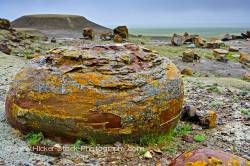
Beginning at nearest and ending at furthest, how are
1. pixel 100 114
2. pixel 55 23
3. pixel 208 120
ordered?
1. pixel 100 114
2. pixel 208 120
3. pixel 55 23

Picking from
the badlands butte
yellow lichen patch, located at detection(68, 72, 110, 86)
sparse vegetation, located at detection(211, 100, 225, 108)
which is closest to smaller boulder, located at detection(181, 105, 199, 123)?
the badlands butte

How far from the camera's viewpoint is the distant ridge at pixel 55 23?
1608 inches

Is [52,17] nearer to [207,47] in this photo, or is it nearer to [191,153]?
[207,47]

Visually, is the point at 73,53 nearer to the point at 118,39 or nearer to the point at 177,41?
the point at 118,39

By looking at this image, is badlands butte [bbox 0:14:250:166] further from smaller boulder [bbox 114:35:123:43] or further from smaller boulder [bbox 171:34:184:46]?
smaller boulder [bbox 171:34:184:46]

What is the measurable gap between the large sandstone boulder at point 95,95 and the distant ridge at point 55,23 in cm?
3233

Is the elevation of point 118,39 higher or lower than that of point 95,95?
lower

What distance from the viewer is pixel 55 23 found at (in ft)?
139

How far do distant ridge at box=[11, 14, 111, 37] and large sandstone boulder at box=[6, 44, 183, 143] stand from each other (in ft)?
106

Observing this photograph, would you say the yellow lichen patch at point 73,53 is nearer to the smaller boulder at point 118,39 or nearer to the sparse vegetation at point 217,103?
the sparse vegetation at point 217,103

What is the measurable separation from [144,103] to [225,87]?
5891 mm

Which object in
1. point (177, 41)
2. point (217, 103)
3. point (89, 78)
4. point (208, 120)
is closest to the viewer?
point (89, 78)

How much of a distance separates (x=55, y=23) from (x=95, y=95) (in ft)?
121

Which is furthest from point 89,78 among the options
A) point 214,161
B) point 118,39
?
point 118,39
